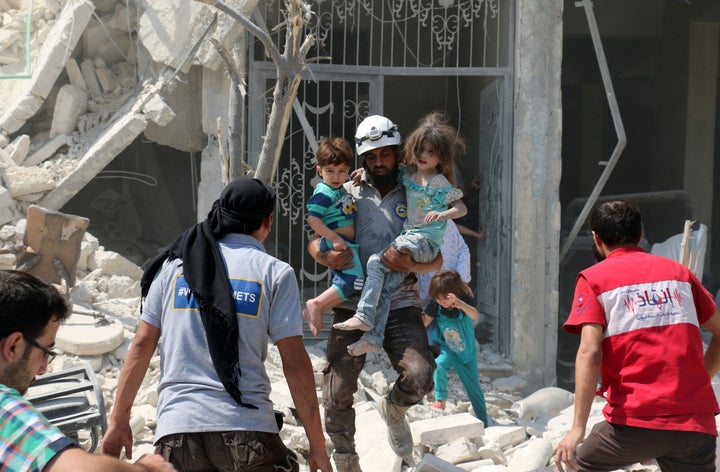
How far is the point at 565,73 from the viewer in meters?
14.3

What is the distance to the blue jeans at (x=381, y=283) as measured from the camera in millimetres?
4125

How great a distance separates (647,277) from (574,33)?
10122 millimetres

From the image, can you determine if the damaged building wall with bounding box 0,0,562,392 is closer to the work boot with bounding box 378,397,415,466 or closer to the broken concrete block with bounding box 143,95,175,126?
the broken concrete block with bounding box 143,95,175,126

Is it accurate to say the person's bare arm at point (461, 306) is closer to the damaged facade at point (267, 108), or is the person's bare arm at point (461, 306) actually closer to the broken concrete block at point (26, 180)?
the damaged facade at point (267, 108)

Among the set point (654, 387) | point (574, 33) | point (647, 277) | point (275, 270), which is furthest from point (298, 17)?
point (574, 33)

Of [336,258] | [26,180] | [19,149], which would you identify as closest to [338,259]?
[336,258]

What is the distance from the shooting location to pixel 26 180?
24.0ft

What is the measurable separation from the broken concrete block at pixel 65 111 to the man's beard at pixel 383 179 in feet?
14.7

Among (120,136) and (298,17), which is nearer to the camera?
(298,17)

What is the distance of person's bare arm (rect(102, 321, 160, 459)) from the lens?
3068mm

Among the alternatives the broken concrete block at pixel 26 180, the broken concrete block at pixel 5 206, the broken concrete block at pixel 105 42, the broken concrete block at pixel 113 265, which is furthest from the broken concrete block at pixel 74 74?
the broken concrete block at pixel 113 265

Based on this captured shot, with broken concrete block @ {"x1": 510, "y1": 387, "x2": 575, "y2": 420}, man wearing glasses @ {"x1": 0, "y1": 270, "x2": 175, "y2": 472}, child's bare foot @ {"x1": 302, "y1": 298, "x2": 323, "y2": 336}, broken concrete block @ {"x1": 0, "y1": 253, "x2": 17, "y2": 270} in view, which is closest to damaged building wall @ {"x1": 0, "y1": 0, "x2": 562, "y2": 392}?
broken concrete block @ {"x1": 0, "y1": 253, "x2": 17, "y2": 270}

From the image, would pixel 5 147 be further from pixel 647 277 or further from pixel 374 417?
pixel 647 277

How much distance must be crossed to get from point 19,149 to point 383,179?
4.54 metres
